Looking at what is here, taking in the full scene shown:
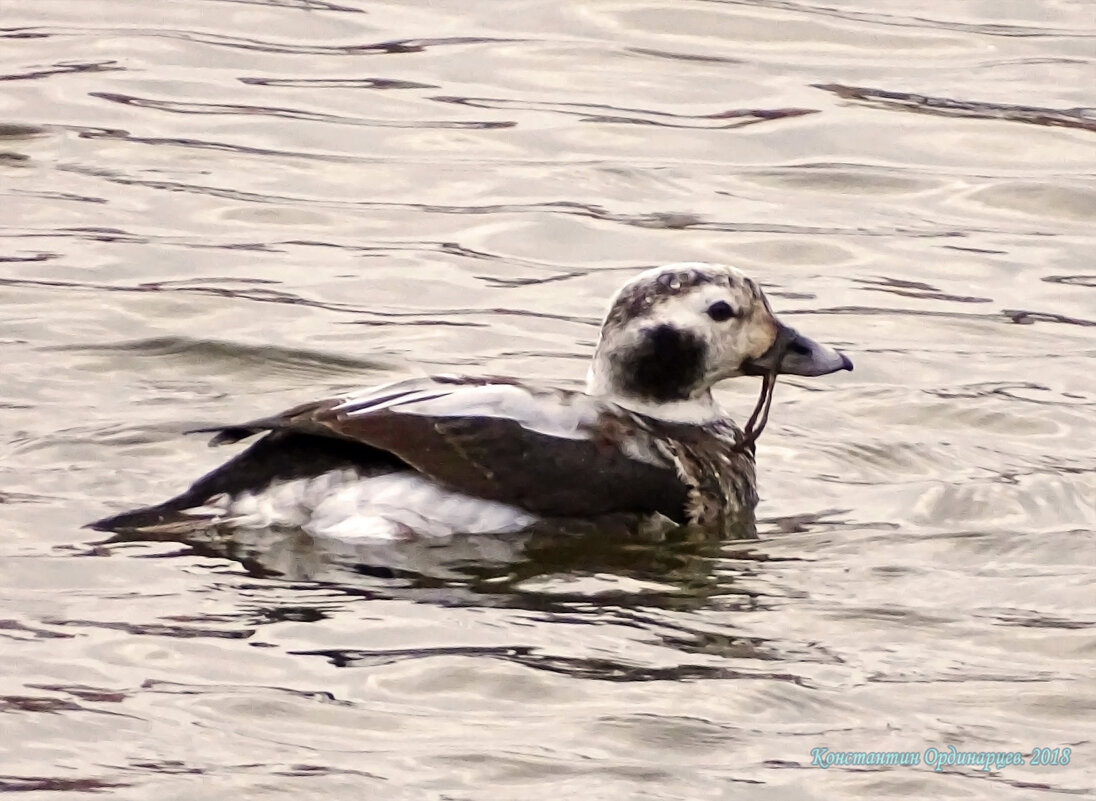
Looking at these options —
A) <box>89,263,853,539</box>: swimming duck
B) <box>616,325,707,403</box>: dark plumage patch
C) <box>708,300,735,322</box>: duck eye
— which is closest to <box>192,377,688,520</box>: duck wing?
<box>89,263,853,539</box>: swimming duck

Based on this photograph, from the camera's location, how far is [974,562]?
7234 mm

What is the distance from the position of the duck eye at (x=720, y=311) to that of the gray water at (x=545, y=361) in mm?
609

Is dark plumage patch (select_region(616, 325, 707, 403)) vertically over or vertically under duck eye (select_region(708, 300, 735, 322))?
under

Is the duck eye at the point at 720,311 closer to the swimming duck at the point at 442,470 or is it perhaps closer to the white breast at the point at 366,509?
the swimming duck at the point at 442,470

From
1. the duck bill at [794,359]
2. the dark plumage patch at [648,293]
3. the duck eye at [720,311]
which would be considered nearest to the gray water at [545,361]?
the duck bill at [794,359]

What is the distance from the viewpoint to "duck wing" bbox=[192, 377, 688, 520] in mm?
6953

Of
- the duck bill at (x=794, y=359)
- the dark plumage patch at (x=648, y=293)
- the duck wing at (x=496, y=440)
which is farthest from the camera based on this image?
the duck bill at (x=794, y=359)

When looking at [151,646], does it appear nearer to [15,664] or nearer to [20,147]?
[15,664]

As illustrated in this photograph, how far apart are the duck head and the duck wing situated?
0.40 m

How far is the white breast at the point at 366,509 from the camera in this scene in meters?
6.98

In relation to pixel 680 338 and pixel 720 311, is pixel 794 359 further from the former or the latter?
pixel 680 338

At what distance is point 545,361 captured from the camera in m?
9.36

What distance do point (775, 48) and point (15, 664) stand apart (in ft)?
28.5

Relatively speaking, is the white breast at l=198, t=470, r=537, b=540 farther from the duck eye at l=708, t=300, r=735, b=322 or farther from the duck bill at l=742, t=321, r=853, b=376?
the duck bill at l=742, t=321, r=853, b=376
